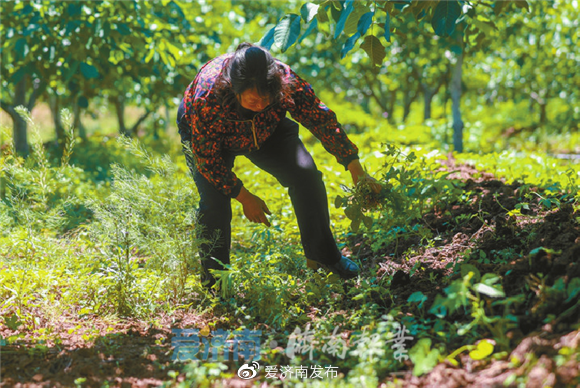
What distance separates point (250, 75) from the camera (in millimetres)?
2291

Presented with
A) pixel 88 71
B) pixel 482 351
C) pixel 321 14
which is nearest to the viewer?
pixel 482 351

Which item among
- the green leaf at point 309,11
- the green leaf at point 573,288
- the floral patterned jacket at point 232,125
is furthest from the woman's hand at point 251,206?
the green leaf at point 573,288

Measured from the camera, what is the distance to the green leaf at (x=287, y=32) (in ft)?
8.46

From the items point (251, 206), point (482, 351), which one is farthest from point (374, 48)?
point (482, 351)

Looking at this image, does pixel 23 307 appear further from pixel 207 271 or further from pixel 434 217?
pixel 434 217

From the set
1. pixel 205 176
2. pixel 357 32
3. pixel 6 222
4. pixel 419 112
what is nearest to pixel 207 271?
pixel 205 176

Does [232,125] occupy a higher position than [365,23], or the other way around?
[365,23]

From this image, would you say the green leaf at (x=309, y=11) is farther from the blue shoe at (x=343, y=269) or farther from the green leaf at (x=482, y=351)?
the green leaf at (x=482, y=351)

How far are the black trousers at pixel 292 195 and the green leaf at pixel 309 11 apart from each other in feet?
1.94

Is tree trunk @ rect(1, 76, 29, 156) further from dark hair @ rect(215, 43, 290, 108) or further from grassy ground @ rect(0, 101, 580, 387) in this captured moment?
dark hair @ rect(215, 43, 290, 108)

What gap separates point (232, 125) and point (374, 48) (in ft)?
2.64

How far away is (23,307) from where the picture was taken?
8.43ft

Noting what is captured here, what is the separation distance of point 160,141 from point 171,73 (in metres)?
1.98
